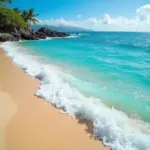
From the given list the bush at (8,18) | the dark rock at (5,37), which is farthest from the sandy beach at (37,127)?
the bush at (8,18)

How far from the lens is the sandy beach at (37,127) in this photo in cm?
379

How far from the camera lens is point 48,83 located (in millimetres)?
7734

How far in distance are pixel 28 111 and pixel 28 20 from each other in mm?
54668

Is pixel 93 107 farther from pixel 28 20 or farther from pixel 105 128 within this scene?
pixel 28 20

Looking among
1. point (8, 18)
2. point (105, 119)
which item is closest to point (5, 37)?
point (8, 18)

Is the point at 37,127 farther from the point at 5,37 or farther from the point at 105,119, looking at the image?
the point at 5,37

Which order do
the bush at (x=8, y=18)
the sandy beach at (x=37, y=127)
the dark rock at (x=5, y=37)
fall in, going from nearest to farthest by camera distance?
1. the sandy beach at (x=37, y=127)
2. the dark rock at (x=5, y=37)
3. the bush at (x=8, y=18)

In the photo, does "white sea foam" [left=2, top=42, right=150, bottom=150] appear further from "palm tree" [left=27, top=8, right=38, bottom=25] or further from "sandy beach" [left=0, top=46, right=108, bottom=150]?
"palm tree" [left=27, top=8, right=38, bottom=25]

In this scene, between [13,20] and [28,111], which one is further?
[13,20]

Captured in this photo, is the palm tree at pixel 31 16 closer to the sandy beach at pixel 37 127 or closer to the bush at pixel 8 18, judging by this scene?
the bush at pixel 8 18

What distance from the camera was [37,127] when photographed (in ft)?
14.5

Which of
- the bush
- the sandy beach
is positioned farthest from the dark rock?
the sandy beach

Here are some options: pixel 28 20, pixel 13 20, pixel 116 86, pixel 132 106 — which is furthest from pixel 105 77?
pixel 28 20

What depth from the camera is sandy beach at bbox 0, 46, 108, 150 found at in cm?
379
